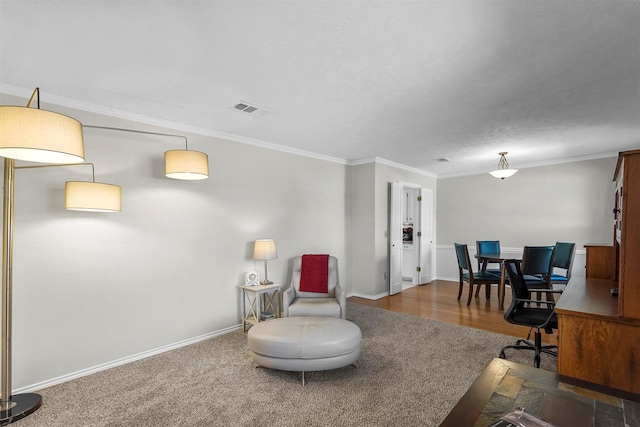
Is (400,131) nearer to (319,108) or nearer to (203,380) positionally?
(319,108)

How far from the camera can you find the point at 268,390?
2.54m

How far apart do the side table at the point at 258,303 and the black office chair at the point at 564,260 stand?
13.8ft

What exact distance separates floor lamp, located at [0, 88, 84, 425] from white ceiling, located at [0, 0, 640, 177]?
54 cm

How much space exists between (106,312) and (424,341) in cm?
331

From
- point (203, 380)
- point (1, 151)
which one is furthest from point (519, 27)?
point (203, 380)

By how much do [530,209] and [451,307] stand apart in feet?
9.26

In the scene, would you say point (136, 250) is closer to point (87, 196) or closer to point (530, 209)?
point (87, 196)

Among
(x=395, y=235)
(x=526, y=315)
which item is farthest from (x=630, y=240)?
(x=395, y=235)

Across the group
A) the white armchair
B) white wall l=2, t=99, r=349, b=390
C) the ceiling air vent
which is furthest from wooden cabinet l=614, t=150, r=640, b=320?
white wall l=2, t=99, r=349, b=390

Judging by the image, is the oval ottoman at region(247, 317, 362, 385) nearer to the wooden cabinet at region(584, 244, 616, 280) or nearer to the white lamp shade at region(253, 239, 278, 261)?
the white lamp shade at region(253, 239, 278, 261)

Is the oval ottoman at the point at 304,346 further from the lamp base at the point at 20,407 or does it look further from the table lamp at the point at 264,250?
the lamp base at the point at 20,407

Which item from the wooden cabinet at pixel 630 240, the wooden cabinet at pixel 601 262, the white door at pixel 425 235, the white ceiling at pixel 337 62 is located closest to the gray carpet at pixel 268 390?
the wooden cabinet at pixel 601 262

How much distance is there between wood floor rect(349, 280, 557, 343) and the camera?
13.1ft

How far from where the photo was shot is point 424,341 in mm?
3521
